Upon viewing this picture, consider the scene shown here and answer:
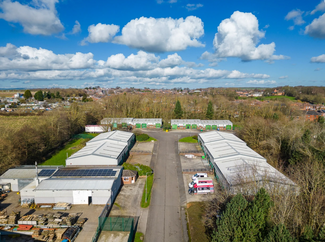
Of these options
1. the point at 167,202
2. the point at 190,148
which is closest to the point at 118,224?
the point at 167,202

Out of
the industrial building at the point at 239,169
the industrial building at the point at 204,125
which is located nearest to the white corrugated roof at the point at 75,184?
the industrial building at the point at 239,169

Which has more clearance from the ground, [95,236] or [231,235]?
[231,235]

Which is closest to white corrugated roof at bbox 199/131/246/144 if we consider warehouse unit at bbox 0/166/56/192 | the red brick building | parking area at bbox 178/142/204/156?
parking area at bbox 178/142/204/156

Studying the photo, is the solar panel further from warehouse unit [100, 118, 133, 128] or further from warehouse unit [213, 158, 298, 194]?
warehouse unit [100, 118, 133, 128]

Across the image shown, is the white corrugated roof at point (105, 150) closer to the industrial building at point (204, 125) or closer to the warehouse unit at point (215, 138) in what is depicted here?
the warehouse unit at point (215, 138)

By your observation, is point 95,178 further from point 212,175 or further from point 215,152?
point 215,152

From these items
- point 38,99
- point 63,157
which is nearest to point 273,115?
point 63,157

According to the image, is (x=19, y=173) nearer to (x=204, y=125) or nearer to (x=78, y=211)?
(x=78, y=211)
